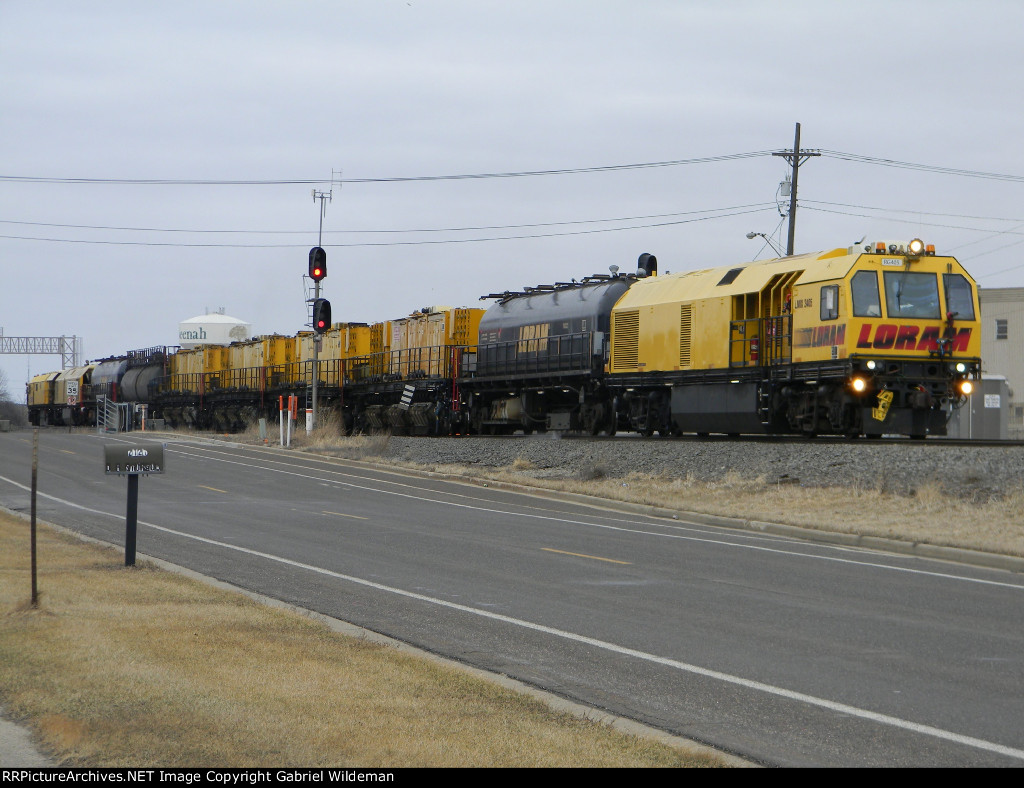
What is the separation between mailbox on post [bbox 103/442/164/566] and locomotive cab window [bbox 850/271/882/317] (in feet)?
45.5

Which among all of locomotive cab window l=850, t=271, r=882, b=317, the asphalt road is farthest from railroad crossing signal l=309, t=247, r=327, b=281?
locomotive cab window l=850, t=271, r=882, b=317

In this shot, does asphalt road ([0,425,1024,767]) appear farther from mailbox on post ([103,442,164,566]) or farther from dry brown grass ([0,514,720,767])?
mailbox on post ([103,442,164,566])

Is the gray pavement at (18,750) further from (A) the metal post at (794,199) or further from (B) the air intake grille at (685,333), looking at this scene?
(A) the metal post at (794,199)

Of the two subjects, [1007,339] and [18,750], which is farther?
[1007,339]

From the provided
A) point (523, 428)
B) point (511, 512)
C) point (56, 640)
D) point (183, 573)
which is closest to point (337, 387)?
point (523, 428)

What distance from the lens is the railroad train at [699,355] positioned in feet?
73.5

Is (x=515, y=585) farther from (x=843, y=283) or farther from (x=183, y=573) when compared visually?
(x=843, y=283)

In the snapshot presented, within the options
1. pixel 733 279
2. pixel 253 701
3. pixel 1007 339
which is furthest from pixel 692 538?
pixel 1007 339

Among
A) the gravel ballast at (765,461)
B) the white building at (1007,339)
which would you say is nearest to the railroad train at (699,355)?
the gravel ballast at (765,461)

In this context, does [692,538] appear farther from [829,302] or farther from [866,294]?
[866,294]

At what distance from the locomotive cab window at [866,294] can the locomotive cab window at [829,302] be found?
13.7 inches

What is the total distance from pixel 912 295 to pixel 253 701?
61.9 feet

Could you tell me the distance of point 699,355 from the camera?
2620 centimetres

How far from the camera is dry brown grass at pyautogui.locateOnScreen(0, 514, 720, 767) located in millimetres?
5832
